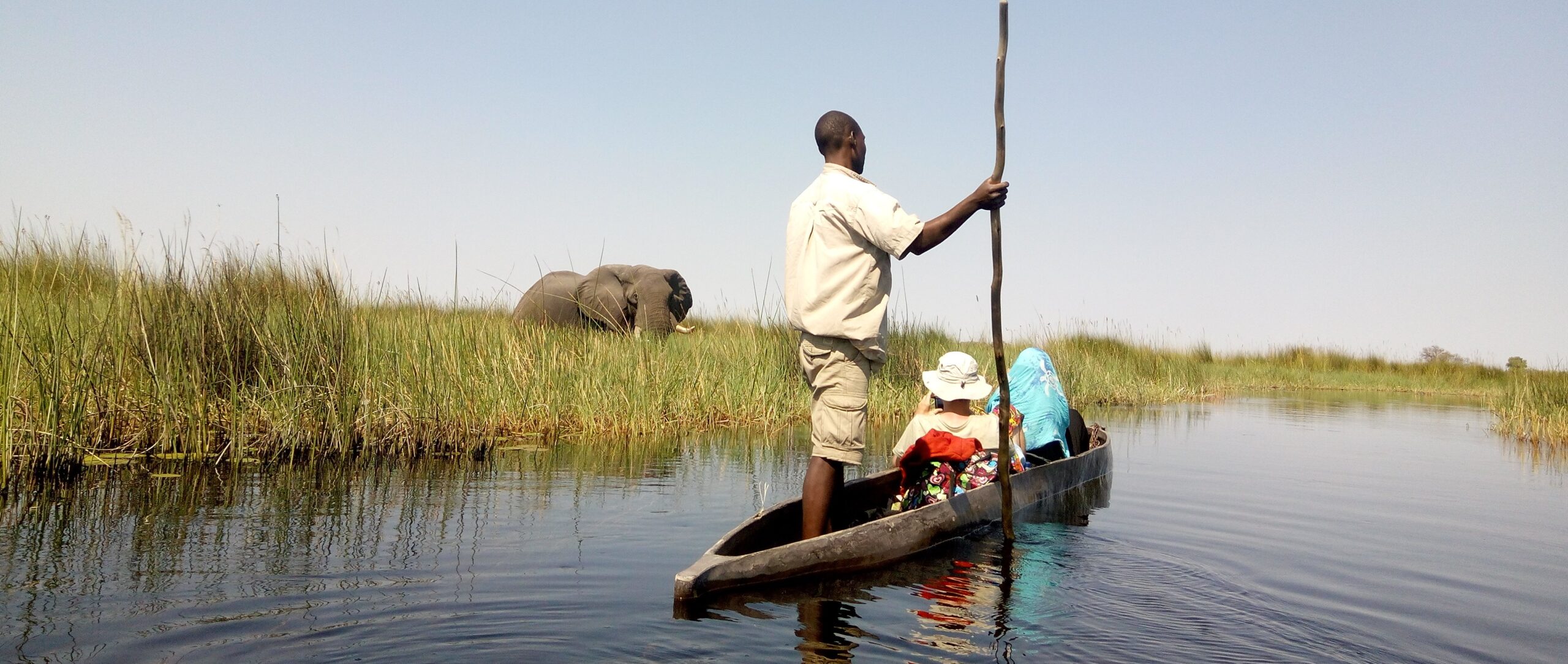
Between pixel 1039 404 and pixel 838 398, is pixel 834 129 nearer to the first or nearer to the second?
pixel 838 398

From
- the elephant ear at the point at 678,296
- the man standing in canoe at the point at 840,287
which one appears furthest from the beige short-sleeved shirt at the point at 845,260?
the elephant ear at the point at 678,296

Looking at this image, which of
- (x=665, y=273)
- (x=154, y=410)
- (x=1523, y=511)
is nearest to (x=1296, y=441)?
(x=1523, y=511)

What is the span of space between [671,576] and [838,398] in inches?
42.1

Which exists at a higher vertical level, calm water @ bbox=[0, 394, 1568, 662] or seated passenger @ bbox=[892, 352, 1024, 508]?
seated passenger @ bbox=[892, 352, 1024, 508]

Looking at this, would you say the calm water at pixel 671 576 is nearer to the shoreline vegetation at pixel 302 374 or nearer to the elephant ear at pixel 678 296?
the shoreline vegetation at pixel 302 374

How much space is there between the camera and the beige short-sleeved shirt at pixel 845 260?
183 inches

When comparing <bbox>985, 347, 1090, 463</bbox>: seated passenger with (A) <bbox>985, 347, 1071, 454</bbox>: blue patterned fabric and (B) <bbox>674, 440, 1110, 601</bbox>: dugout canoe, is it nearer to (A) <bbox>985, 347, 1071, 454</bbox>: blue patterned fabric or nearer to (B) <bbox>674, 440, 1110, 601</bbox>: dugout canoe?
(A) <bbox>985, 347, 1071, 454</bbox>: blue patterned fabric

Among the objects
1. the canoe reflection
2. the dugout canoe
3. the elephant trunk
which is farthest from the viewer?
the elephant trunk

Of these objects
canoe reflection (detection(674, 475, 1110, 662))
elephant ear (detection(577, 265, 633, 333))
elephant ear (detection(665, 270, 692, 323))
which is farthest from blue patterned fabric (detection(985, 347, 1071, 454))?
elephant ear (detection(665, 270, 692, 323))

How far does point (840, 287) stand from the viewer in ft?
15.5

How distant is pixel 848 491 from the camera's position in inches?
238

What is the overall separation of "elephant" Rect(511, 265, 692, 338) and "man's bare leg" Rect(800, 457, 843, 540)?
1551 centimetres

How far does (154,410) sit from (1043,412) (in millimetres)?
5793

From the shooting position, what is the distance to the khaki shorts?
476 cm
